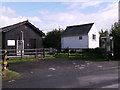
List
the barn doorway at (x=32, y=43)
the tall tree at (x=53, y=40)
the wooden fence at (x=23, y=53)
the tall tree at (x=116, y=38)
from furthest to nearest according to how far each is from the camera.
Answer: the tall tree at (x=53, y=40) < the barn doorway at (x=32, y=43) < the tall tree at (x=116, y=38) < the wooden fence at (x=23, y=53)

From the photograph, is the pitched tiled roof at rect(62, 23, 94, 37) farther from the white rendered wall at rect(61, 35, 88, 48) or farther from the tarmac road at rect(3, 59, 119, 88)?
the tarmac road at rect(3, 59, 119, 88)

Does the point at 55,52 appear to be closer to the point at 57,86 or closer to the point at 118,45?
the point at 118,45

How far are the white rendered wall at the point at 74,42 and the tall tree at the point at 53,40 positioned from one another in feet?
7.87

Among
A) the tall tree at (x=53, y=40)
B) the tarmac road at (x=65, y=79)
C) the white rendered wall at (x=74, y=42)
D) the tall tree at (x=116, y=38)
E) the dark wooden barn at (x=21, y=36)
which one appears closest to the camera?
the tarmac road at (x=65, y=79)

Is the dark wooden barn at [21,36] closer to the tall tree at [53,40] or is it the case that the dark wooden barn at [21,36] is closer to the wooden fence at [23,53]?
the wooden fence at [23,53]

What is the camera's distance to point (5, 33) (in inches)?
1002

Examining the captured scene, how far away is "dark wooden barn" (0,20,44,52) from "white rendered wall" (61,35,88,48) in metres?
12.6

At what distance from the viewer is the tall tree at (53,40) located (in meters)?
45.5

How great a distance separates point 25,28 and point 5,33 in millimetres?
3361

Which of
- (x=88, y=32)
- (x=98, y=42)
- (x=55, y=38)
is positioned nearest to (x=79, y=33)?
(x=88, y=32)

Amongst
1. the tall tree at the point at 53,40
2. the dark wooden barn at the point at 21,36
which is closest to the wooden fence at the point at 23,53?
the dark wooden barn at the point at 21,36

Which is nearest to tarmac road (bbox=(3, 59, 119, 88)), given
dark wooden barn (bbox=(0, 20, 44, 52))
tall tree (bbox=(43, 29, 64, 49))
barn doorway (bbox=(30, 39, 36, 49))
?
dark wooden barn (bbox=(0, 20, 44, 52))

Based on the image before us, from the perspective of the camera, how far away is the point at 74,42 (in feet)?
135

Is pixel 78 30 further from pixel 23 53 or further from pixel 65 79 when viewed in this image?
pixel 65 79
